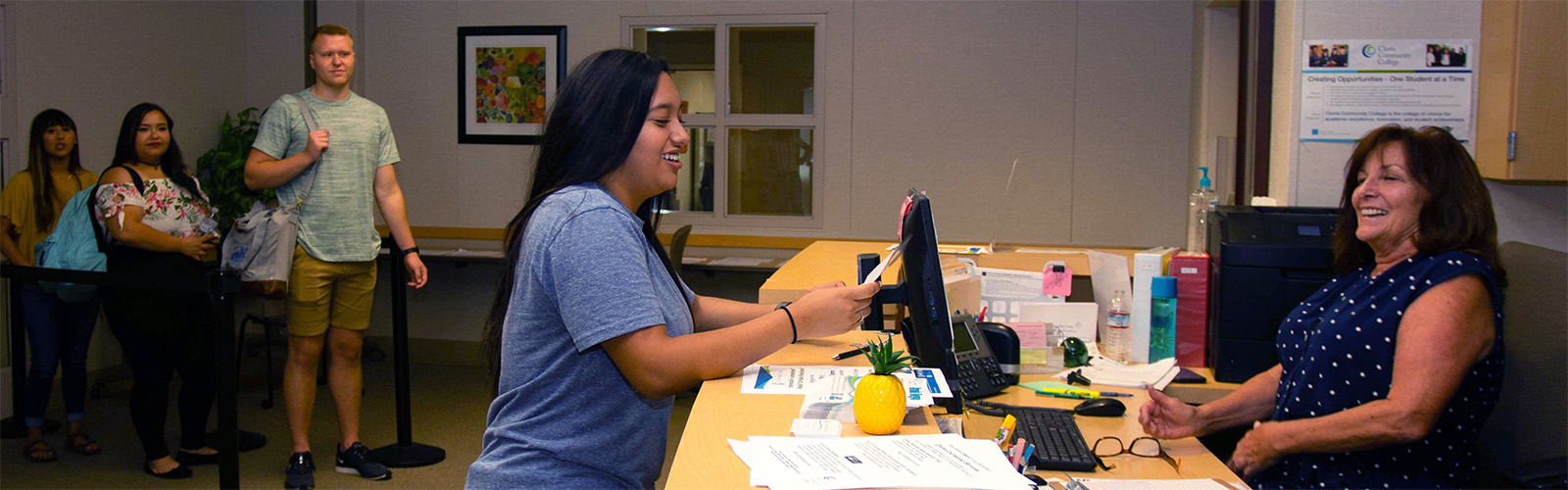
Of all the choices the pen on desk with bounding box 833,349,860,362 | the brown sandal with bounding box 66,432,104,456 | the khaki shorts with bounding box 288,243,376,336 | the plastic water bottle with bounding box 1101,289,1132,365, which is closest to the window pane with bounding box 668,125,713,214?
the khaki shorts with bounding box 288,243,376,336

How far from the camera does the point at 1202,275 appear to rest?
7.97ft

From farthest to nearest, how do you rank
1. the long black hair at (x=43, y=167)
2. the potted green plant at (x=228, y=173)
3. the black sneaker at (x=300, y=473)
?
1. the potted green plant at (x=228, y=173)
2. the long black hair at (x=43, y=167)
3. the black sneaker at (x=300, y=473)

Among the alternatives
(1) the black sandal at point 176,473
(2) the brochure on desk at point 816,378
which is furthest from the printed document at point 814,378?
(1) the black sandal at point 176,473

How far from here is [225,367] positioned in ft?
8.64

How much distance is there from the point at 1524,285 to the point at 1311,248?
1.28 ft

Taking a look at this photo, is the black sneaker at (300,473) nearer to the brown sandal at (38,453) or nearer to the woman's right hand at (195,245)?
the woman's right hand at (195,245)

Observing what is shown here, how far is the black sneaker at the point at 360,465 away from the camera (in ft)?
11.3

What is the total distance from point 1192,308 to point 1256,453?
659 mm

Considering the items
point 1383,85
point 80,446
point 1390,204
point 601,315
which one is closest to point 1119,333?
point 1390,204

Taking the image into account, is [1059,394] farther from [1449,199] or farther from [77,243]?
[77,243]

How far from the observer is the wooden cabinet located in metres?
1.99

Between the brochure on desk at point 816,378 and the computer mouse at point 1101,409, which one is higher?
the brochure on desk at point 816,378

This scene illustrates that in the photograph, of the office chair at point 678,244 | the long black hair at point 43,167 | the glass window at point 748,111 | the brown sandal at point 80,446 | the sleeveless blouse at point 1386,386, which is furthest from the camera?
the glass window at point 748,111

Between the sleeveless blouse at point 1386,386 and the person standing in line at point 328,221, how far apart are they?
2772mm
